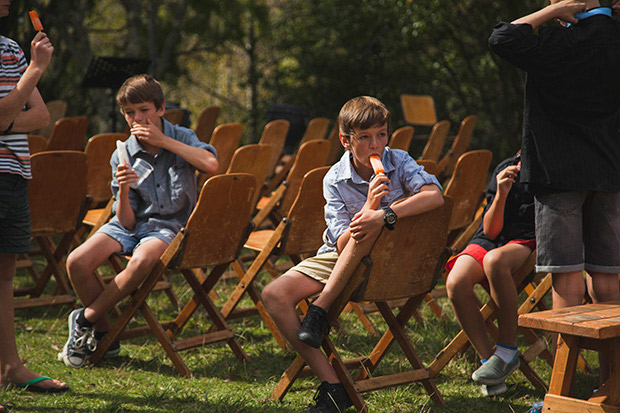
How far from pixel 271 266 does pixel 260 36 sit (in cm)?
997

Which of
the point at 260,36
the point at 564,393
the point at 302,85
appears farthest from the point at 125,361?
the point at 260,36

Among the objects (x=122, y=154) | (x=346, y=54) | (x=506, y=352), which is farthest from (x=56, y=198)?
(x=346, y=54)

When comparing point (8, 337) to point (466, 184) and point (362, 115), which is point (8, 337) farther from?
point (466, 184)

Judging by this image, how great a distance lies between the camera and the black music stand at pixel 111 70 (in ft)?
23.2

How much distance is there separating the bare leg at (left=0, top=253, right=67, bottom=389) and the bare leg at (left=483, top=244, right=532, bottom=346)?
75.7 inches

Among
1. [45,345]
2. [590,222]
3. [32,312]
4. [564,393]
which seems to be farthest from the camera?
[32,312]

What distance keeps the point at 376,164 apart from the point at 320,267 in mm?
496

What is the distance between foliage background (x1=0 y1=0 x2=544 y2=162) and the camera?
10.8 metres

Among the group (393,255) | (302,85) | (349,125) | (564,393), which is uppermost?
(349,125)

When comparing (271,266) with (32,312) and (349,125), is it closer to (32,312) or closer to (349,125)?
(32,312)

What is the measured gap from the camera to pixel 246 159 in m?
4.62

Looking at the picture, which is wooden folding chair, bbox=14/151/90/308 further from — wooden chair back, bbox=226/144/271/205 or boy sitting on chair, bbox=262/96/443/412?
boy sitting on chair, bbox=262/96/443/412

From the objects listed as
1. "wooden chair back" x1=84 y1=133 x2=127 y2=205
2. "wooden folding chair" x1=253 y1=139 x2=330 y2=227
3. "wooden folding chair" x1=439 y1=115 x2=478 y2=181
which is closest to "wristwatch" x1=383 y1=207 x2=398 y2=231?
"wooden folding chair" x1=253 y1=139 x2=330 y2=227

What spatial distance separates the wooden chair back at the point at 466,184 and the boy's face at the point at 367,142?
1.03 m
